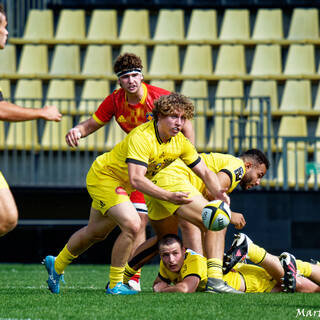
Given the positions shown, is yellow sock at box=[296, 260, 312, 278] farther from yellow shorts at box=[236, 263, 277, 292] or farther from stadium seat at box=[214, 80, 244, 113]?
stadium seat at box=[214, 80, 244, 113]

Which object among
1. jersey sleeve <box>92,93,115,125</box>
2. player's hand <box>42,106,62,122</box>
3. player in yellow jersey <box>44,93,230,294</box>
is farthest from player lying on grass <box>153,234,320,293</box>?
player's hand <box>42,106,62,122</box>

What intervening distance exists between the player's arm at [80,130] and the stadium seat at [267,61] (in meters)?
6.45

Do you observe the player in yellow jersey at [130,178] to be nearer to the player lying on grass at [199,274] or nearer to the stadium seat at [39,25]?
the player lying on grass at [199,274]

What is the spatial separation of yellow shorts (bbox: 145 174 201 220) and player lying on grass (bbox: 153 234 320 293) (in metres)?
0.23

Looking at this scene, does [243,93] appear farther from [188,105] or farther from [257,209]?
[188,105]

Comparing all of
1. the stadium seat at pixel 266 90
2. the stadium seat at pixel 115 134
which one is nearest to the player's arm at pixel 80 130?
the stadium seat at pixel 115 134

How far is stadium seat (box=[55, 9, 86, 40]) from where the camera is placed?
1284 centimetres

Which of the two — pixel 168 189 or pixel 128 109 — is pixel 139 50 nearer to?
pixel 128 109

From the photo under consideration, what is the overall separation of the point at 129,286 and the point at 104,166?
98 centimetres

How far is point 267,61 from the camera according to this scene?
12383 mm

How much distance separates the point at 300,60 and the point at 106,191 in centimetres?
751

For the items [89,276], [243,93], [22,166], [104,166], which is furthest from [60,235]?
[104,166]

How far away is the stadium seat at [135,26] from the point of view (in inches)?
506

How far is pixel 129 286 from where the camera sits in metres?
6.05
